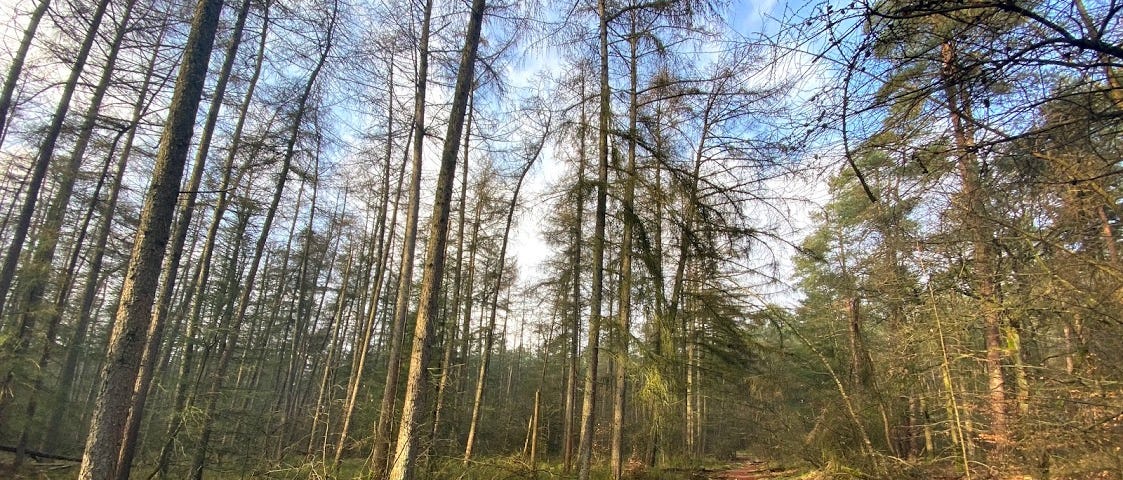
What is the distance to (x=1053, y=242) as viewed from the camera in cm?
423

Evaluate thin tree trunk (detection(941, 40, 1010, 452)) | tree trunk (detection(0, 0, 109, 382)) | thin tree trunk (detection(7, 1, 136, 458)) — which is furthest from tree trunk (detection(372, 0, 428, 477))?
thin tree trunk (detection(7, 1, 136, 458))

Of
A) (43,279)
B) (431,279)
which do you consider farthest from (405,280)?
(43,279)

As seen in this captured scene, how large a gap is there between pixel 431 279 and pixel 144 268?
2.65 meters

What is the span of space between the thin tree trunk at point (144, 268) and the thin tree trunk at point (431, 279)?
2.44 m

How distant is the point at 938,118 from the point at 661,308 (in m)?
4.64

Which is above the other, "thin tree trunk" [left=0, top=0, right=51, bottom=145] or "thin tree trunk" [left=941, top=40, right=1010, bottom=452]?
"thin tree trunk" [left=0, top=0, right=51, bottom=145]

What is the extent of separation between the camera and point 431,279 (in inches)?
220

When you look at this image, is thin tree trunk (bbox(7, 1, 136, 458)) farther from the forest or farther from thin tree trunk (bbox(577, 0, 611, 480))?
thin tree trunk (bbox(577, 0, 611, 480))

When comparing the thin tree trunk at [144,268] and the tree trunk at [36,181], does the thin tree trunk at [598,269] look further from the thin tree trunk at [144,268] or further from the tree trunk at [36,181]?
the tree trunk at [36,181]

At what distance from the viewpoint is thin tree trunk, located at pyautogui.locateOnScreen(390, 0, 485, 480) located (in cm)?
507

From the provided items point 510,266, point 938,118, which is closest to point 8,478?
point 510,266

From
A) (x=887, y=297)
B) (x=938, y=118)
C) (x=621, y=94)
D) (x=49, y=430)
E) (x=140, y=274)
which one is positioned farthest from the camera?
(x=49, y=430)

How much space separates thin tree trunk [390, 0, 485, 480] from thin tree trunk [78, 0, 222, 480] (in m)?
2.44

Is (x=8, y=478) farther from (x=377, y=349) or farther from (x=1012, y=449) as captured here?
(x=1012, y=449)
